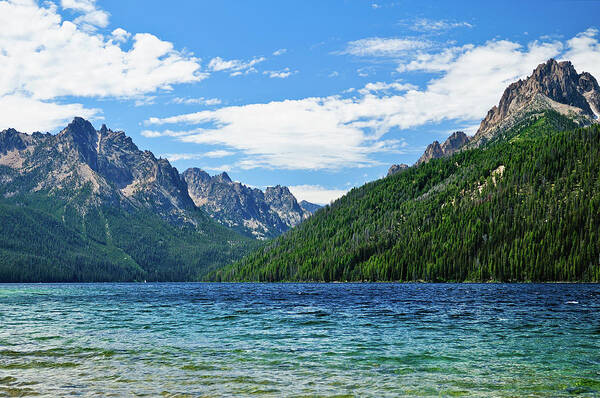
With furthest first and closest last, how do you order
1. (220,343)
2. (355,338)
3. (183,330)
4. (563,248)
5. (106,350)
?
(563,248) → (183,330) → (355,338) → (220,343) → (106,350)

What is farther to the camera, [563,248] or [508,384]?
[563,248]

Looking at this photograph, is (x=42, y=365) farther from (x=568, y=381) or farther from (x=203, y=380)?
(x=568, y=381)

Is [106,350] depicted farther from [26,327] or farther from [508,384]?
[508,384]

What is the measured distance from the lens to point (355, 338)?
134ft

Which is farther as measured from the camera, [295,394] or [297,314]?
[297,314]

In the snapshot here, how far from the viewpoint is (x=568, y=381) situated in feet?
82.4

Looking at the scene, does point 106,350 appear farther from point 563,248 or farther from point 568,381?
point 563,248

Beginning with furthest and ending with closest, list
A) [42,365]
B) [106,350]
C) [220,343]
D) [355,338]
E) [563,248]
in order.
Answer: [563,248] < [355,338] < [220,343] < [106,350] < [42,365]

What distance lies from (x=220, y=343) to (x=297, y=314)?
2636cm

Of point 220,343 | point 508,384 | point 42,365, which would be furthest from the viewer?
point 220,343

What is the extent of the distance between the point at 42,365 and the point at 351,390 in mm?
19134

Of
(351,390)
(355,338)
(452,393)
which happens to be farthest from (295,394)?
(355,338)

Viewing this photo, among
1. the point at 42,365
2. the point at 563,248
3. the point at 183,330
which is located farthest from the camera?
the point at 563,248

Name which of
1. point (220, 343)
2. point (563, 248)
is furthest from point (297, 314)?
point (563, 248)
